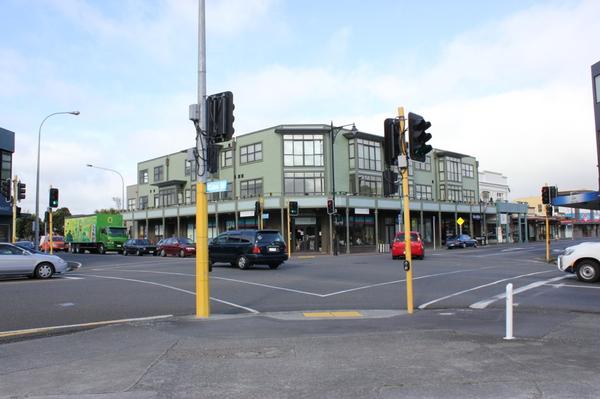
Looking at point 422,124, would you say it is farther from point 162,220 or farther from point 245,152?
point 162,220

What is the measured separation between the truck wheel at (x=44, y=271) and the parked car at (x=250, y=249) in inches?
261

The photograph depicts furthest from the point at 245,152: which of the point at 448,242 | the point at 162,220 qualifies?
the point at 448,242

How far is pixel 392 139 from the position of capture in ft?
36.0

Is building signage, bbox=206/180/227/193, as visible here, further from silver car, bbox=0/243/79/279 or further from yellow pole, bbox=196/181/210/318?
silver car, bbox=0/243/79/279

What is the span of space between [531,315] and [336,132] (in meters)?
38.4

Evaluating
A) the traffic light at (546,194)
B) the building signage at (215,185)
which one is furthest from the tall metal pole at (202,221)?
the traffic light at (546,194)

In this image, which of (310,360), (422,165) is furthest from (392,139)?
(422,165)

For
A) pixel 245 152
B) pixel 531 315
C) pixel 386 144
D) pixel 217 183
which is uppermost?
pixel 245 152

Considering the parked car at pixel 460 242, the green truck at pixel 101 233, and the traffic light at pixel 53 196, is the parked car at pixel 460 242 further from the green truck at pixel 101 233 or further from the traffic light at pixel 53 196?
the traffic light at pixel 53 196

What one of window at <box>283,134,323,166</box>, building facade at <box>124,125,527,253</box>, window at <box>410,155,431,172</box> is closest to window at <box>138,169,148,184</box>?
building facade at <box>124,125,527,253</box>

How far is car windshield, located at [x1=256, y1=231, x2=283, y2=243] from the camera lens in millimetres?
23625

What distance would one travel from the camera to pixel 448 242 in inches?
2067

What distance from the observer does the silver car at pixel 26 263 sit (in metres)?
19.3

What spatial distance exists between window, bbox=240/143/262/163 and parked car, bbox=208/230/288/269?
25094 mm
